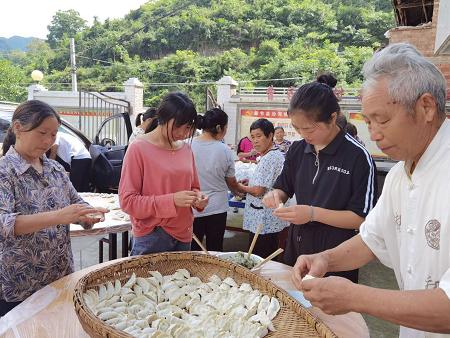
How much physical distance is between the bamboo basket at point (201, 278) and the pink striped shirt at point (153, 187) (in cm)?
29

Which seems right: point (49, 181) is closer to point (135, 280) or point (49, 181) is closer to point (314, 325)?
point (135, 280)

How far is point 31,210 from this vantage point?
1577 mm

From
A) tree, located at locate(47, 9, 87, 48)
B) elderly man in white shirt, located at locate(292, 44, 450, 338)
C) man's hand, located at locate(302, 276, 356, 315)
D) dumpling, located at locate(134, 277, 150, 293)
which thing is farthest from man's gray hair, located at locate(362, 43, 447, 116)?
tree, located at locate(47, 9, 87, 48)

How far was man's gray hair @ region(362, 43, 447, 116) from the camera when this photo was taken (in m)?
0.95

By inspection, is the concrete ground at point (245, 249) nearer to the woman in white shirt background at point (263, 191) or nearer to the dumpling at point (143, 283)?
the woman in white shirt background at point (263, 191)

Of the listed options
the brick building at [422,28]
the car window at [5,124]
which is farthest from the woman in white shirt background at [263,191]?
the brick building at [422,28]

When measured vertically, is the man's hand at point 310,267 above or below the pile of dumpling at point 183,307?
above

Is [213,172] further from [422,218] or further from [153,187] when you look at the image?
[422,218]

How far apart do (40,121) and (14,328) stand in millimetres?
834

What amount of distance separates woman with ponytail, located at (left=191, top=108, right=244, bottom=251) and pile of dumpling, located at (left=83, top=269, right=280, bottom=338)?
59.6 inches

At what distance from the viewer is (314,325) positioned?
1197 millimetres

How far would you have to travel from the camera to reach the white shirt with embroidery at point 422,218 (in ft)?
3.18

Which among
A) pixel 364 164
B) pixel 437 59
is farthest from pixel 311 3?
pixel 364 164

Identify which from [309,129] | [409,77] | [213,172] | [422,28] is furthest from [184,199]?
[422,28]
